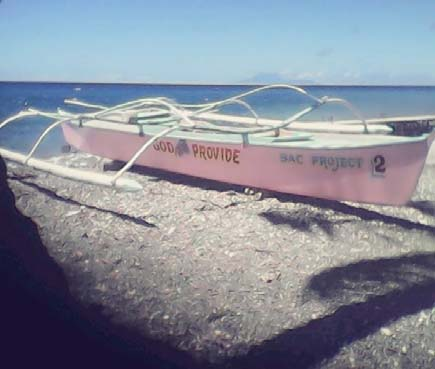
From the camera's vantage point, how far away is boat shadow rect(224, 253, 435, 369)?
6.15ft

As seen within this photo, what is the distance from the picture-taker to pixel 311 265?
8.57 ft

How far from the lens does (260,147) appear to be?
3.30 m

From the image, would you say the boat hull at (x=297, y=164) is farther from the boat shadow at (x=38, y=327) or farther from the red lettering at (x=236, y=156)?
the boat shadow at (x=38, y=327)

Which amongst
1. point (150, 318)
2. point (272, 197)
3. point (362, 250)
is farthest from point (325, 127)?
point (150, 318)

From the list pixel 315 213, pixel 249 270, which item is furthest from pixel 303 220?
pixel 249 270

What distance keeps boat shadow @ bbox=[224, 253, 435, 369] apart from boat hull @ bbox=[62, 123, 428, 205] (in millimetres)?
529

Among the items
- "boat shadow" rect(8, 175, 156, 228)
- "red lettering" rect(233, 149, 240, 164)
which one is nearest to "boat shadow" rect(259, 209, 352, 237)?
"red lettering" rect(233, 149, 240, 164)

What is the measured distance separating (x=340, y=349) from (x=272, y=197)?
5.89ft

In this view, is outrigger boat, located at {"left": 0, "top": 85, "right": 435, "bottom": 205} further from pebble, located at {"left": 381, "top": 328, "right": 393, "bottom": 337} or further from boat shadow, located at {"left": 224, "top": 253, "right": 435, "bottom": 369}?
pebble, located at {"left": 381, "top": 328, "right": 393, "bottom": 337}

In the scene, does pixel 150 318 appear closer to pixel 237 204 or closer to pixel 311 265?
pixel 311 265

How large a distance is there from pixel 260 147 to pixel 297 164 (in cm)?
30

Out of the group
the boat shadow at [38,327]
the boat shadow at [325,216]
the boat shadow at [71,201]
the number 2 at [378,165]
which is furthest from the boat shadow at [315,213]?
the boat shadow at [38,327]

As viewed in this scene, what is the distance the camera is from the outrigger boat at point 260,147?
9.59 feet

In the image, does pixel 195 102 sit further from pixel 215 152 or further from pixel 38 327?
pixel 38 327
